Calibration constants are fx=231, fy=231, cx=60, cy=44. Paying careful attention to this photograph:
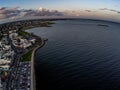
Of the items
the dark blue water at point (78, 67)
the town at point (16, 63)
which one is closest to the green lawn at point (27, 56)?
the town at point (16, 63)

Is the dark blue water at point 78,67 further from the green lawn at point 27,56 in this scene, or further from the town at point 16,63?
the town at point 16,63

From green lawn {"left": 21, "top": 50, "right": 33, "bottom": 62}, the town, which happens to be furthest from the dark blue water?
the town

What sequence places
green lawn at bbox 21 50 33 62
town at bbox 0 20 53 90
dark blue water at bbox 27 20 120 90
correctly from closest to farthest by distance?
dark blue water at bbox 27 20 120 90, town at bbox 0 20 53 90, green lawn at bbox 21 50 33 62

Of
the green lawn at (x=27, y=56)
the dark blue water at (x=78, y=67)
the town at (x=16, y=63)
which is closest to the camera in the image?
the dark blue water at (x=78, y=67)

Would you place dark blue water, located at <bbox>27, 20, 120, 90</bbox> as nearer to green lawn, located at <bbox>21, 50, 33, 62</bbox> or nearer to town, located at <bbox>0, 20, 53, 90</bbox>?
green lawn, located at <bbox>21, 50, 33, 62</bbox>

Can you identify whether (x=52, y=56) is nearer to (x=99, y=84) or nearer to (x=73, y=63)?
(x=73, y=63)

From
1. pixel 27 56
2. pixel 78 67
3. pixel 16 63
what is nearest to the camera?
pixel 78 67

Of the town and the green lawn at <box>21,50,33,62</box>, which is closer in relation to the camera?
the town

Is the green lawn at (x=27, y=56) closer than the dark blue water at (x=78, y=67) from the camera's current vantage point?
No

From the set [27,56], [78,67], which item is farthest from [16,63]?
[78,67]

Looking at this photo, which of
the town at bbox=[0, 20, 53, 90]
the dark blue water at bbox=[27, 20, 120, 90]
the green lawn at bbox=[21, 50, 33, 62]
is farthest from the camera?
the green lawn at bbox=[21, 50, 33, 62]

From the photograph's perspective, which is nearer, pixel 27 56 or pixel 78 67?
A: pixel 78 67

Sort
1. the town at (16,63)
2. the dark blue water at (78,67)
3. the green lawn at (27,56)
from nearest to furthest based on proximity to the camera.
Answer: the dark blue water at (78,67) < the town at (16,63) < the green lawn at (27,56)

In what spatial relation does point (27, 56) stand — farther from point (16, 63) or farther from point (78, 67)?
point (78, 67)
